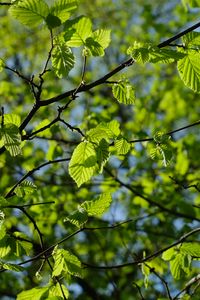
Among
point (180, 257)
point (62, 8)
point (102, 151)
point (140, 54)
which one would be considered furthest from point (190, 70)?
point (180, 257)

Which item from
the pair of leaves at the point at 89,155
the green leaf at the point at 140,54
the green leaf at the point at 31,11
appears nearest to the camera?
the green leaf at the point at 31,11

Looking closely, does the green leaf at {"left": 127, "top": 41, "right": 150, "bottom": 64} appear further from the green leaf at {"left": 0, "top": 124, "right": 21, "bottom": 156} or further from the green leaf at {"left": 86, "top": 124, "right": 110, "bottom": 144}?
the green leaf at {"left": 0, "top": 124, "right": 21, "bottom": 156}

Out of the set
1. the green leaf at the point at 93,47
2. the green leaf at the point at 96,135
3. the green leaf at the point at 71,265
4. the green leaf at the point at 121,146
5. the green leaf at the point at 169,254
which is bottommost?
the green leaf at the point at 71,265

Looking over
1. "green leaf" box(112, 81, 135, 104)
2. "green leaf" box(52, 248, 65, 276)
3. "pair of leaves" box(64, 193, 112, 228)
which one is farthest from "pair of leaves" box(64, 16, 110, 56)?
"green leaf" box(52, 248, 65, 276)

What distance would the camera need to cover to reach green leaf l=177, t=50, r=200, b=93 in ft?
5.92

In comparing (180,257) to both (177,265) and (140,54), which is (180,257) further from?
(140,54)

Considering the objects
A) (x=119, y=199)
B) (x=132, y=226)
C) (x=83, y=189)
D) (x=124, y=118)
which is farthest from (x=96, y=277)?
(x=124, y=118)

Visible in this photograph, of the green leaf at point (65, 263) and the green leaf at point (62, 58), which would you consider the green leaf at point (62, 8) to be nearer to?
the green leaf at point (62, 58)

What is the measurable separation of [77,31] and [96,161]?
48 centimetres

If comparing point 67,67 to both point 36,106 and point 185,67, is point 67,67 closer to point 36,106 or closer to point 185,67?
point 36,106

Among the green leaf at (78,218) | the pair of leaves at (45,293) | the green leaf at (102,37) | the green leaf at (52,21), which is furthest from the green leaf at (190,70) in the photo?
the pair of leaves at (45,293)

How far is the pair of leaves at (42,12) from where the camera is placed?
1.55 metres

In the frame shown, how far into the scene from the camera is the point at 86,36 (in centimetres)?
174

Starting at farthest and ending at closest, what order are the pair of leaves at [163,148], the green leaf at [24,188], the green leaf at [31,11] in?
the green leaf at [24,188] → the pair of leaves at [163,148] → the green leaf at [31,11]
